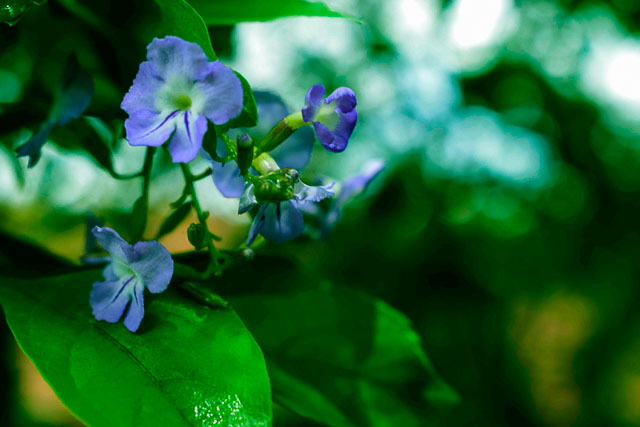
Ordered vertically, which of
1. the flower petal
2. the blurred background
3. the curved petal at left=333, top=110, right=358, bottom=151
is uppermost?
the curved petal at left=333, top=110, right=358, bottom=151

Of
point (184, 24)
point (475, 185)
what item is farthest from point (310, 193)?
point (475, 185)

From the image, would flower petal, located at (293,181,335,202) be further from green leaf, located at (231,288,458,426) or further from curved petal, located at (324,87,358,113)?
green leaf, located at (231,288,458,426)

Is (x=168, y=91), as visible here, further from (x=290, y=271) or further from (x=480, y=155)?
(x=480, y=155)

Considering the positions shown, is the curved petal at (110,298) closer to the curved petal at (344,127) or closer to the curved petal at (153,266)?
the curved petal at (153,266)

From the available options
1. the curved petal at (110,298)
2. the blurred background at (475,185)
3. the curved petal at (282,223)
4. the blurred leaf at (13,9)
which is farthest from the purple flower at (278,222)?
the blurred background at (475,185)

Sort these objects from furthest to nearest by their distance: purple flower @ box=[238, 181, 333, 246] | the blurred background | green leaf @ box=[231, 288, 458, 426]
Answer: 1. the blurred background
2. green leaf @ box=[231, 288, 458, 426]
3. purple flower @ box=[238, 181, 333, 246]

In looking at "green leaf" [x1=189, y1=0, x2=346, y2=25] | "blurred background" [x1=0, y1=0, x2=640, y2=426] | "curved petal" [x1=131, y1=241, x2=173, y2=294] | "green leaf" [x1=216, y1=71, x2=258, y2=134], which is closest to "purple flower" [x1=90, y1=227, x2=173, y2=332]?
"curved petal" [x1=131, y1=241, x2=173, y2=294]

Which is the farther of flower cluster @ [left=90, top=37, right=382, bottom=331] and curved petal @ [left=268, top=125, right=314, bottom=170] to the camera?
curved petal @ [left=268, top=125, right=314, bottom=170]

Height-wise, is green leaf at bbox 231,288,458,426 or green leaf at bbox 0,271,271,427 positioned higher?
green leaf at bbox 0,271,271,427
